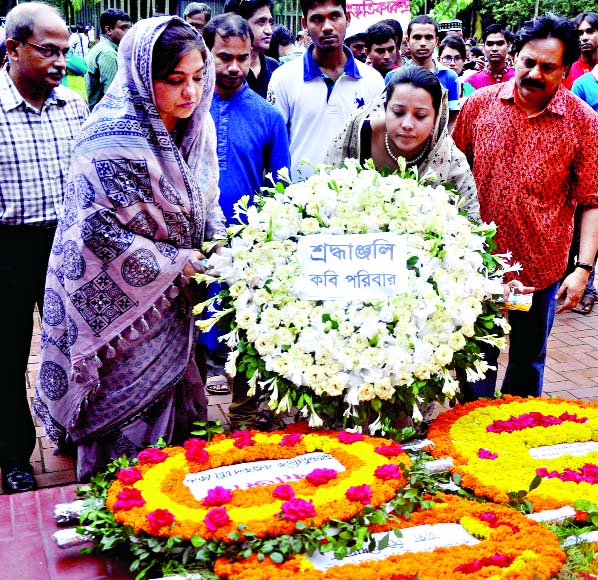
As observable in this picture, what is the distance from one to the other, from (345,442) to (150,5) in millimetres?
11226

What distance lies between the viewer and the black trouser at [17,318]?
10.8ft

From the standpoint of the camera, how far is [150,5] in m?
12.4

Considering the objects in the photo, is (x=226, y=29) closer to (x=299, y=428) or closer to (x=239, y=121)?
(x=239, y=121)

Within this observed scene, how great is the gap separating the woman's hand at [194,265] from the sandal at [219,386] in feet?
5.73

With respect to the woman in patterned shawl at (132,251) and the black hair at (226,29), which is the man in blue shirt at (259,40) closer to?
the black hair at (226,29)

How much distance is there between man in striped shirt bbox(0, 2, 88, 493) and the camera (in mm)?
3238

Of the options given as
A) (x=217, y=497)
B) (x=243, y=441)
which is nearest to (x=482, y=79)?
(x=243, y=441)

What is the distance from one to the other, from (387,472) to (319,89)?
2.64 meters

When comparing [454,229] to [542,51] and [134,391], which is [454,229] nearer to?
[542,51]

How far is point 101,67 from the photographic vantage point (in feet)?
23.7

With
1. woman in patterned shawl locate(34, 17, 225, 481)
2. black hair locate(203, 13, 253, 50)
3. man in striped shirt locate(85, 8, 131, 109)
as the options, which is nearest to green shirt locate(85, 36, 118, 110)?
man in striped shirt locate(85, 8, 131, 109)

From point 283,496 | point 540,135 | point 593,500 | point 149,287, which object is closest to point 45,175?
point 149,287

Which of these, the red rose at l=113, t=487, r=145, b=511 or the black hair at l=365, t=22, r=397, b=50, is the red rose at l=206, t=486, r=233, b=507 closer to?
the red rose at l=113, t=487, r=145, b=511

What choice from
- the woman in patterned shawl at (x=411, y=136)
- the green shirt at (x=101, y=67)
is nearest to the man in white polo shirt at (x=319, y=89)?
the woman in patterned shawl at (x=411, y=136)
